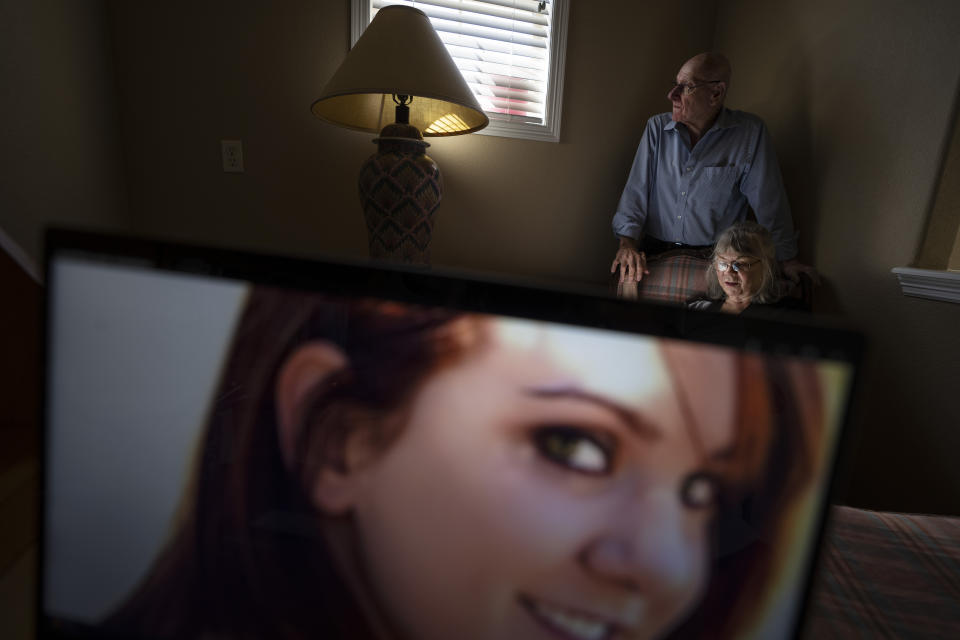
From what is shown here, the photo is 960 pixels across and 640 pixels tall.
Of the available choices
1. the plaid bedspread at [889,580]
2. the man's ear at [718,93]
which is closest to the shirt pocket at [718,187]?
the man's ear at [718,93]

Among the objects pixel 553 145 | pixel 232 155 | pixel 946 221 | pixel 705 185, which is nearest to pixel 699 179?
pixel 705 185

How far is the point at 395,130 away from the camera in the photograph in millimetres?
1556

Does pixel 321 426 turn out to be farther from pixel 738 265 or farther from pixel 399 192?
pixel 738 265

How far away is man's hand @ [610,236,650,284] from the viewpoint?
1.88 meters

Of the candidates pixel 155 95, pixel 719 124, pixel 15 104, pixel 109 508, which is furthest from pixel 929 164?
pixel 155 95

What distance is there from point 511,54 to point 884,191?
1.40m

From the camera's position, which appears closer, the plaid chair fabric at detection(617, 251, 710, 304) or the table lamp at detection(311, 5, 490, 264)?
the table lamp at detection(311, 5, 490, 264)

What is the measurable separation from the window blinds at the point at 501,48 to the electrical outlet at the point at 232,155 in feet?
2.74

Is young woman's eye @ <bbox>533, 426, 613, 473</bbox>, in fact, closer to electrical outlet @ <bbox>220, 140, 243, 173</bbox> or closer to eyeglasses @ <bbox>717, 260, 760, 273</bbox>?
eyeglasses @ <bbox>717, 260, 760, 273</bbox>

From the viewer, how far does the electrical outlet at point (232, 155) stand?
183 centimetres

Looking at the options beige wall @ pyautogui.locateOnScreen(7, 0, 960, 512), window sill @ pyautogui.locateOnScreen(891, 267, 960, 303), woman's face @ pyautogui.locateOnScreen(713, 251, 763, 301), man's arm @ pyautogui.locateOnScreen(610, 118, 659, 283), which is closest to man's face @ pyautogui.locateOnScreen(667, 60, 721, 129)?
man's arm @ pyautogui.locateOnScreen(610, 118, 659, 283)

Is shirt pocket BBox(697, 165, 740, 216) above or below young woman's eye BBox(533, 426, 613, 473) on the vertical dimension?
above

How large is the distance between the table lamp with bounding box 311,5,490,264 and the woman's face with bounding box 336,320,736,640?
1.32 m

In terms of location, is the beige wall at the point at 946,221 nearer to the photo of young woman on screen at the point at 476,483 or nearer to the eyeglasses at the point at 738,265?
the eyeglasses at the point at 738,265
